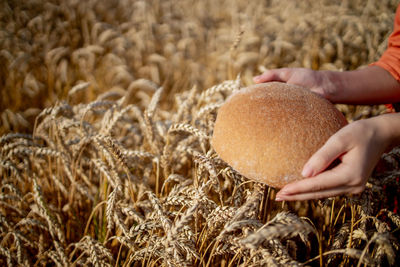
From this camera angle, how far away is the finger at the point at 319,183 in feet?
2.43

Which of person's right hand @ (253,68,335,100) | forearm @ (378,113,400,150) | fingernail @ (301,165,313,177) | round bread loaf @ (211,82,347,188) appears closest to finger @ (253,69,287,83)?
person's right hand @ (253,68,335,100)

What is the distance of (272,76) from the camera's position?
48.7 inches

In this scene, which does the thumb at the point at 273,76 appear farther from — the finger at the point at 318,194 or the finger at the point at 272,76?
the finger at the point at 318,194

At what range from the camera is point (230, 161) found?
33.4 inches

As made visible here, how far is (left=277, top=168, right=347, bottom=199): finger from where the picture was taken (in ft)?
2.43

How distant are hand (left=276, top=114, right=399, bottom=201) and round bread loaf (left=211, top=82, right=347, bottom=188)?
0.13 ft

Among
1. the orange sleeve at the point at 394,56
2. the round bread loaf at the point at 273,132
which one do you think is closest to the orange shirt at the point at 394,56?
the orange sleeve at the point at 394,56

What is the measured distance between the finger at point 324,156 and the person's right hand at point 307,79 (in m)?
0.55

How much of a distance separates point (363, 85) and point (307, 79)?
0.97ft

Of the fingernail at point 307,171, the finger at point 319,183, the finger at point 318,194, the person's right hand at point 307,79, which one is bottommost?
the finger at point 318,194

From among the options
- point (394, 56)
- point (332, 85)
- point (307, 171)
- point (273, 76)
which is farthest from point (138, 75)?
point (307, 171)

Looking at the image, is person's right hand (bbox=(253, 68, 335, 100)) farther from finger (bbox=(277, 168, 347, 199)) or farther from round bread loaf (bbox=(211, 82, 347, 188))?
finger (bbox=(277, 168, 347, 199))

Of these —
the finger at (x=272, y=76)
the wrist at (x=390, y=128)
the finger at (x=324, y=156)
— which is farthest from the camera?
the finger at (x=272, y=76)

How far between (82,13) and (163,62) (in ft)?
3.83
